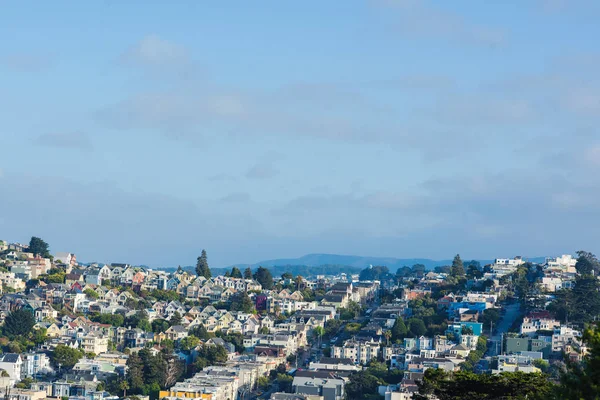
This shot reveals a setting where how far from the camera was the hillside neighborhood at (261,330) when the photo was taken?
151 ft

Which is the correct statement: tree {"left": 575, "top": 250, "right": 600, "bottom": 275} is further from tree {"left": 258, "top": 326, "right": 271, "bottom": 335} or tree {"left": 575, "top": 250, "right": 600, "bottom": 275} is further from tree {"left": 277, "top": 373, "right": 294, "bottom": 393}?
tree {"left": 277, "top": 373, "right": 294, "bottom": 393}

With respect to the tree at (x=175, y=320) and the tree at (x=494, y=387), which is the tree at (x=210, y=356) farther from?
the tree at (x=494, y=387)

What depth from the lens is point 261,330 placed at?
59.9 metres

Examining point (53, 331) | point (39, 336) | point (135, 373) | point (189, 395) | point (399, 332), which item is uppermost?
point (399, 332)

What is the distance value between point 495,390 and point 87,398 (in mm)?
25875

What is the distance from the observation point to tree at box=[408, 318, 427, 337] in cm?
5528

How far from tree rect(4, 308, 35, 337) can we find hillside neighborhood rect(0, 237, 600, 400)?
6 cm

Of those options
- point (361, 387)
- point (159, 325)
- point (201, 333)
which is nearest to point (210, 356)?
point (201, 333)

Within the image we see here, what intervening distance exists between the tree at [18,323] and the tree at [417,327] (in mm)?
18806

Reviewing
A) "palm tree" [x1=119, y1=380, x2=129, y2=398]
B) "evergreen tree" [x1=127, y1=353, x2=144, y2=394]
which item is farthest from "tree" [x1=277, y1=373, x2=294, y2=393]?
"palm tree" [x1=119, y1=380, x2=129, y2=398]

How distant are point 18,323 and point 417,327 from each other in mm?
19619

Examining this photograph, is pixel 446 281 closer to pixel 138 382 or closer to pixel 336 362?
pixel 336 362

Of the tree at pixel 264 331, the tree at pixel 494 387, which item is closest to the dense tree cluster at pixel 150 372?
the tree at pixel 264 331

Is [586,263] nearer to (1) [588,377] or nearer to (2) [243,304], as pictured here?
(2) [243,304]
